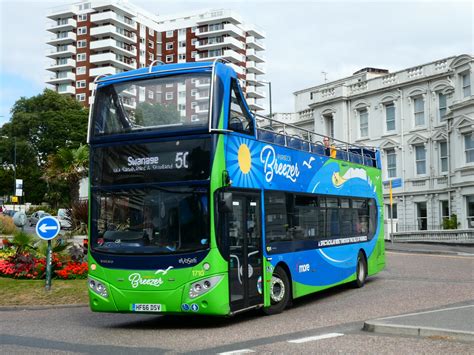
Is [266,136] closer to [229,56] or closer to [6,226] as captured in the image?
[6,226]

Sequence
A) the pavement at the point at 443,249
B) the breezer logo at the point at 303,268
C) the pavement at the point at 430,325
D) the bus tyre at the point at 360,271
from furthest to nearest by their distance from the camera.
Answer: the pavement at the point at 443,249
the bus tyre at the point at 360,271
the breezer logo at the point at 303,268
the pavement at the point at 430,325

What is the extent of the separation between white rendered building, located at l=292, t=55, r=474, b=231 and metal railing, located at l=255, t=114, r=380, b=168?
23347 mm

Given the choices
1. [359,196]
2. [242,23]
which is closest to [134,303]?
[359,196]

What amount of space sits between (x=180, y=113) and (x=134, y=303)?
3.21m

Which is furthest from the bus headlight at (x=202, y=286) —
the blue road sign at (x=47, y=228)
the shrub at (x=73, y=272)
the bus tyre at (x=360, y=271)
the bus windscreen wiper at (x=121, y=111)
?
the shrub at (x=73, y=272)

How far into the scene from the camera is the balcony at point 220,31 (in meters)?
109

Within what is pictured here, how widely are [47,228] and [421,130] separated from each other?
34.8 m

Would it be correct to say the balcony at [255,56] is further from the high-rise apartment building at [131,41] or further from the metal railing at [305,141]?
the metal railing at [305,141]

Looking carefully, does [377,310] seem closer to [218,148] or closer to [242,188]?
[242,188]

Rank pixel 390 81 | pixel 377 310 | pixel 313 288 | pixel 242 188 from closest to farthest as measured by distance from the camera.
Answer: pixel 242 188 → pixel 377 310 → pixel 313 288 → pixel 390 81

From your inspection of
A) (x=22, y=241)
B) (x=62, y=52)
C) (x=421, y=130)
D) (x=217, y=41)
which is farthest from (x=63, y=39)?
(x=22, y=241)

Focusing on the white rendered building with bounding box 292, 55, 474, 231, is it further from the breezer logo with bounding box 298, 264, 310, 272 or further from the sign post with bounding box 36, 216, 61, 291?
the sign post with bounding box 36, 216, 61, 291

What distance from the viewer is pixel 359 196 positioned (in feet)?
57.9

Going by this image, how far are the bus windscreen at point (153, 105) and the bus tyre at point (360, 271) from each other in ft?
27.2
